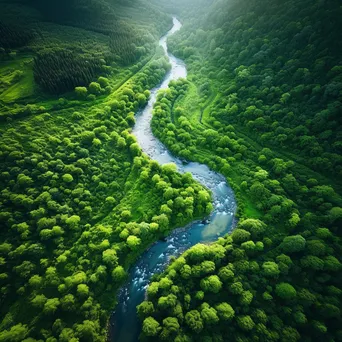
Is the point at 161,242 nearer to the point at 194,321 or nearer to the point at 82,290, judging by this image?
the point at 194,321

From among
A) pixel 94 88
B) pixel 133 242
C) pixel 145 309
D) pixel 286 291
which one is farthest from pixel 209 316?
pixel 94 88

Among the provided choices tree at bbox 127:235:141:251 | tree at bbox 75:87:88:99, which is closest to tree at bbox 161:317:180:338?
tree at bbox 127:235:141:251

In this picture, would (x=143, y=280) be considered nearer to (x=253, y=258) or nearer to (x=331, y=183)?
(x=253, y=258)

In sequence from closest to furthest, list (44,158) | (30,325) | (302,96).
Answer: (30,325)
(44,158)
(302,96)

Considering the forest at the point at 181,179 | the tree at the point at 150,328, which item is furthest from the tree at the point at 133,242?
the tree at the point at 150,328

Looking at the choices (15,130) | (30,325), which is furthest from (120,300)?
(15,130)

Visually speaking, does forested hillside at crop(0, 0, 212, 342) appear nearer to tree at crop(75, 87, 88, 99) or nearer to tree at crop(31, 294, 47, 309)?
tree at crop(31, 294, 47, 309)

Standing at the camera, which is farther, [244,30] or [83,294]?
[244,30]

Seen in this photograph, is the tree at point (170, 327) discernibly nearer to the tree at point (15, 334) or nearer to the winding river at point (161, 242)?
the winding river at point (161, 242)
